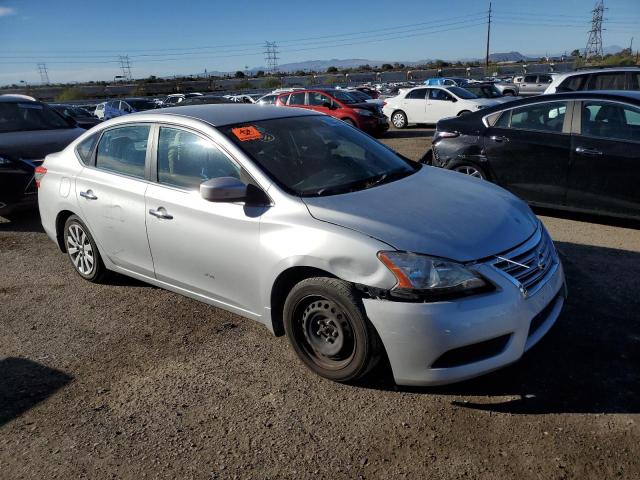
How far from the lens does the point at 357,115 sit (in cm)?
1620

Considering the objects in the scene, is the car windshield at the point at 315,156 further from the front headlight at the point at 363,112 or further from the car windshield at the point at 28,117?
the front headlight at the point at 363,112

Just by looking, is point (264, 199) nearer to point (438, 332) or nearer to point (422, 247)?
point (422, 247)

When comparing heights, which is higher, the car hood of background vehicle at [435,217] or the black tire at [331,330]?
the car hood of background vehicle at [435,217]

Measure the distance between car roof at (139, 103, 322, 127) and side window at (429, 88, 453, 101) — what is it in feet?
47.5

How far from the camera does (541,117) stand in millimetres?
6199

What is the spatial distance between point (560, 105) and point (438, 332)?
4522 mm

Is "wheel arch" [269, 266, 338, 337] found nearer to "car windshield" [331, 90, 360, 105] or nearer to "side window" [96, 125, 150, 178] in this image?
"side window" [96, 125, 150, 178]

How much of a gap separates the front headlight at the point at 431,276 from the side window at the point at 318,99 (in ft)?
49.3

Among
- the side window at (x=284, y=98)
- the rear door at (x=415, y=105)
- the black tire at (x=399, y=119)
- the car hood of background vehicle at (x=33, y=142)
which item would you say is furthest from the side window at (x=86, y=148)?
the black tire at (x=399, y=119)

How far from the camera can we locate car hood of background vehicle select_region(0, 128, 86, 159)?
281 inches

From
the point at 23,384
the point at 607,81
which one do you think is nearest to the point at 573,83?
the point at 607,81

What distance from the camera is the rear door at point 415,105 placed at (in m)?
18.3

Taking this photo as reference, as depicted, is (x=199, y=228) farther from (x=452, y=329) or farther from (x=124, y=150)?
(x=452, y=329)

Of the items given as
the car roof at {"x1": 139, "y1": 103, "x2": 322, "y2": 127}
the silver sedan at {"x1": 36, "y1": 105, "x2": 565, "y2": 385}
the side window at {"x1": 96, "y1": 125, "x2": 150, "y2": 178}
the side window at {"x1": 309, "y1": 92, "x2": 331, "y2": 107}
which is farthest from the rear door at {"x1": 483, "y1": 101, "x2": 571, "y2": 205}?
the side window at {"x1": 309, "y1": 92, "x2": 331, "y2": 107}
